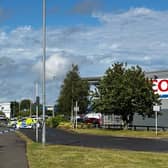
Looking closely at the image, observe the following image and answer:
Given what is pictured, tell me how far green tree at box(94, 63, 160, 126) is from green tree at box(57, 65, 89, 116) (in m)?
12.0

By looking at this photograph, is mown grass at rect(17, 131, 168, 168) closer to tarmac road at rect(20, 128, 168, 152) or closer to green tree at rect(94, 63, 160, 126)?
tarmac road at rect(20, 128, 168, 152)

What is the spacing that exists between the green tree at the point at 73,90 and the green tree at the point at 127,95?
39.4 feet

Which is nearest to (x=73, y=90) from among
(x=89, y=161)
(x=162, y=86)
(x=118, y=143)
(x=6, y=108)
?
(x=162, y=86)

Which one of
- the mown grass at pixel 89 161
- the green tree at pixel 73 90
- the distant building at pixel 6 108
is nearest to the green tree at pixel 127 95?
the green tree at pixel 73 90

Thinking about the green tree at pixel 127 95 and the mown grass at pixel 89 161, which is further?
the green tree at pixel 127 95

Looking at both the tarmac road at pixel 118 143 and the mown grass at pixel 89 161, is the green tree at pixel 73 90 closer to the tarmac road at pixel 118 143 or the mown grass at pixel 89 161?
the tarmac road at pixel 118 143

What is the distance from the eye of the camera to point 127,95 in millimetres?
53562

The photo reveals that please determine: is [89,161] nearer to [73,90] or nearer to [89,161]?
[89,161]

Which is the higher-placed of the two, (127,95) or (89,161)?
(127,95)

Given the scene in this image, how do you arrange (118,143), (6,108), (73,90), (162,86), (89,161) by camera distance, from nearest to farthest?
(89,161), (118,143), (73,90), (162,86), (6,108)

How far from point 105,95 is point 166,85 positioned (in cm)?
1556

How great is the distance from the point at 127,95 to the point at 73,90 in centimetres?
1542

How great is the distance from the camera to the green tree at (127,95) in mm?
53812

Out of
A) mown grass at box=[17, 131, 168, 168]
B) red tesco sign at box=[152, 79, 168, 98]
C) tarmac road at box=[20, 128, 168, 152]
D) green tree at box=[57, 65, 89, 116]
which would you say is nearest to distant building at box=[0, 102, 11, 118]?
green tree at box=[57, 65, 89, 116]
